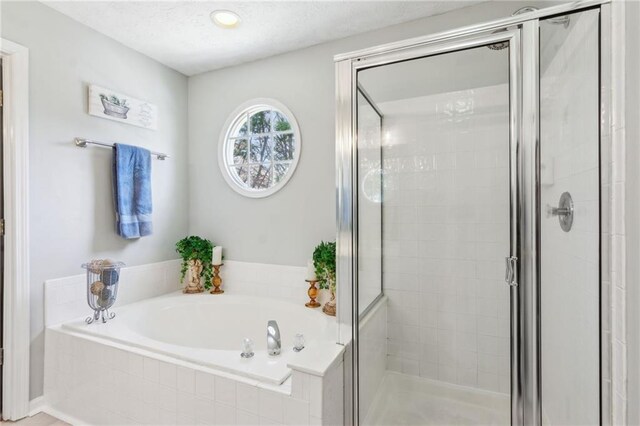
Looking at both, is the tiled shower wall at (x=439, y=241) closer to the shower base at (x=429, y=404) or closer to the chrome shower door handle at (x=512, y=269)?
the shower base at (x=429, y=404)

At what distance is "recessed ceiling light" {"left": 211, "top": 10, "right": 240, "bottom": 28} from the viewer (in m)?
2.07

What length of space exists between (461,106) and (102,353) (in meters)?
2.53

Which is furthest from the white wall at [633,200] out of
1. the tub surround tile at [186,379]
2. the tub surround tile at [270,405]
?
the tub surround tile at [186,379]

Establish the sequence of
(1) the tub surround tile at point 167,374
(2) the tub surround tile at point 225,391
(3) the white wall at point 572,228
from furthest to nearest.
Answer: (1) the tub surround tile at point 167,374
(2) the tub surround tile at point 225,391
(3) the white wall at point 572,228

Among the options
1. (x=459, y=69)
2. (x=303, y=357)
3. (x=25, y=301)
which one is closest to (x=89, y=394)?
(x=25, y=301)

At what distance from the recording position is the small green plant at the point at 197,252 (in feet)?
9.09

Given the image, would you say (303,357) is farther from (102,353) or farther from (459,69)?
(459,69)

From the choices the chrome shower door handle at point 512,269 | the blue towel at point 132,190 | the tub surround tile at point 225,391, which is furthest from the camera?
the blue towel at point 132,190

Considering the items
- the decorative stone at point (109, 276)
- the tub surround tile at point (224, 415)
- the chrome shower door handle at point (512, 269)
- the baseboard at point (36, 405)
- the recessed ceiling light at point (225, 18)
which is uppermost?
the recessed ceiling light at point (225, 18)

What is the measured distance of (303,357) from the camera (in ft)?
4.47

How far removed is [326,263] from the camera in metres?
2.23

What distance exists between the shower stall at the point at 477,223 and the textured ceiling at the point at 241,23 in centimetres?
65

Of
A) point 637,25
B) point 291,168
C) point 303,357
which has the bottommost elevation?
point 303,357

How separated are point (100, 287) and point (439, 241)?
220 centimetres
